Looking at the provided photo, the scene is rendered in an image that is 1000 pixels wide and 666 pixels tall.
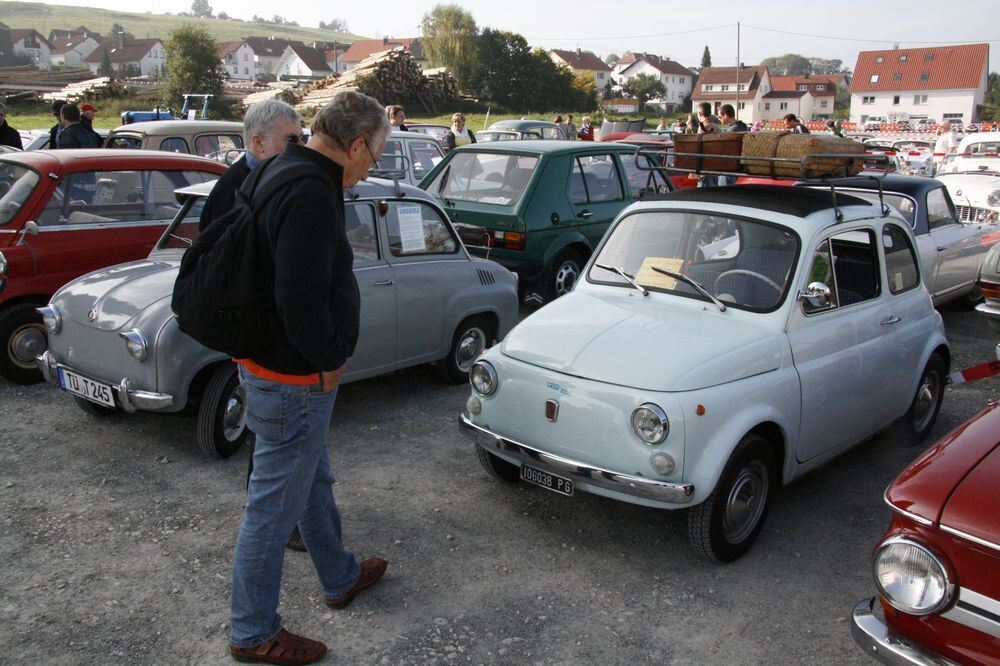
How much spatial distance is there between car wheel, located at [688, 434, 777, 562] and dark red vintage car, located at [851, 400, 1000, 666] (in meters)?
1.17

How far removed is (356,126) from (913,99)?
95145 mm

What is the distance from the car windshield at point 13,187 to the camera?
6555 mm

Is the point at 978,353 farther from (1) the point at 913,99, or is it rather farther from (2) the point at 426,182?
(1) the point at 913,99

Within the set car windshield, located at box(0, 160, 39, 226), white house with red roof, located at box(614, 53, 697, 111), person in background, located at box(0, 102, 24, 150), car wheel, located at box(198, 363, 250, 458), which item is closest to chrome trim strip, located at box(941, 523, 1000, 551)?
car wheel, located at box(198, 363, 250, 458)

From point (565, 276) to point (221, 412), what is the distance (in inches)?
185

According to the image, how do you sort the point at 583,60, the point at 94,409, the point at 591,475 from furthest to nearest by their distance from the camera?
the point at 583,60, the point at 94,409, the point at 591,475

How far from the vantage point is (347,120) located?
115 inches

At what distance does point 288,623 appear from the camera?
3.61 meters

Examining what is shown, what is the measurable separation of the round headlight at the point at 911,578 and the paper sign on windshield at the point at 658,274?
239cm

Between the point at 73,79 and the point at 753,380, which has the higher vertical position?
the point at 73,79

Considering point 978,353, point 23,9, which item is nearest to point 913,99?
point 978,353

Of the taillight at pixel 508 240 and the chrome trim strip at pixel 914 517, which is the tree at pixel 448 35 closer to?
the taillight at pixel 508 240

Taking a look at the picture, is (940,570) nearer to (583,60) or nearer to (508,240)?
(508,240)

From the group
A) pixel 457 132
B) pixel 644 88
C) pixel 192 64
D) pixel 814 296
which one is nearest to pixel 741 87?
pixel 644 88
